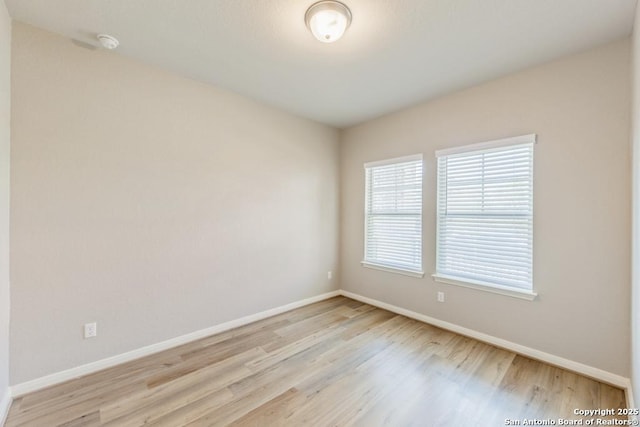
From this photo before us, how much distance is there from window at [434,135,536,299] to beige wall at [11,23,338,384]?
6.57 ft

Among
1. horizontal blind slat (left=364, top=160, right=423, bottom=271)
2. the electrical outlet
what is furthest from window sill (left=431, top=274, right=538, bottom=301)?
the electrical outlet

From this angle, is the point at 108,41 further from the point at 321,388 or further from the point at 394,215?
the point at 394,215

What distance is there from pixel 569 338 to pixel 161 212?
3.81 metres

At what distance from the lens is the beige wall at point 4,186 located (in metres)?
1.82

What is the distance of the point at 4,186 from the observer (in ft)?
6.15

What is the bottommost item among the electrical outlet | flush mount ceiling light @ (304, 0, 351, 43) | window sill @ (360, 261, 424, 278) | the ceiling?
the electrical outlet

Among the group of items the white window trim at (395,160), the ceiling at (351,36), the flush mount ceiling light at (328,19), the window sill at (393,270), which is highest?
the ceiling at (351,36)

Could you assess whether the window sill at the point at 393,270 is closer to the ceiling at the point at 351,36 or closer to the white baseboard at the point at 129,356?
the white baseboard at the point at 129,356

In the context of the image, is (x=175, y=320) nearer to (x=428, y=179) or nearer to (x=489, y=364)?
(x=489, y=364)

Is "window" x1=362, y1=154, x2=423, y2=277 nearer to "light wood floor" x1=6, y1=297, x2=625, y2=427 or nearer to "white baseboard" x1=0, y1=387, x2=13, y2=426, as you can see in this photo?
"light wood floor" x1=6, y1=297, x2=625, y2=427

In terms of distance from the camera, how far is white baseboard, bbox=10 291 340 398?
2.06m

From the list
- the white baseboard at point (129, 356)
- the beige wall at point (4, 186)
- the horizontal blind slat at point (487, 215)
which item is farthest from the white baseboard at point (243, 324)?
the horizontal blind slat at point (487, 215)

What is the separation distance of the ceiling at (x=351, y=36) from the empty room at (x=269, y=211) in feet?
0.06

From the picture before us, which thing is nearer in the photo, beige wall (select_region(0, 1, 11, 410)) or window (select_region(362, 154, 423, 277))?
beige wall (select_region(0, 1, 11, 410))
